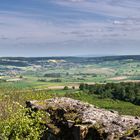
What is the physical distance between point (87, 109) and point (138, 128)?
42.3ft

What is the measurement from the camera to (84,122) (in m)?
60.7

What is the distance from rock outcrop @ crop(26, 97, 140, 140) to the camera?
55.7m

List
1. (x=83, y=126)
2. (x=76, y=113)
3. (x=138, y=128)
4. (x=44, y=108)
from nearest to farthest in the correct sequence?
(x=138, y=128) → (x=83, y=126) → (x=76, y=113) → (x=44, y=108)

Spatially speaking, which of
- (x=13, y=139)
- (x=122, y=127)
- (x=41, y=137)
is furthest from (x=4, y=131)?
(x=122, y=127)

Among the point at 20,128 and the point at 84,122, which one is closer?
the point at 20,128

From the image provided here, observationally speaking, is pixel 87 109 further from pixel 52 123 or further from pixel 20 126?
pixel 20 126

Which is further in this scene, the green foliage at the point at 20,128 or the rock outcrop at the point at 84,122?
the green foliage at the point at 20,128

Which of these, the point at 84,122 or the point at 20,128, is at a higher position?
the point at 84,122

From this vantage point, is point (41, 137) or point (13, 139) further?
point (41, 137)

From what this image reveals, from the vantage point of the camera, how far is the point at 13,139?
57656mm

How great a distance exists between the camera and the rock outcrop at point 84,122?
5569cm

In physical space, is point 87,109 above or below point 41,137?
above

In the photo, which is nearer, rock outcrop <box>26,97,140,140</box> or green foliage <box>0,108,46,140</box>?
rock outcrop <box>26,97,140,140</box>

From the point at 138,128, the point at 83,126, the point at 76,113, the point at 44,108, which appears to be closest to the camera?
the point at 138,128
